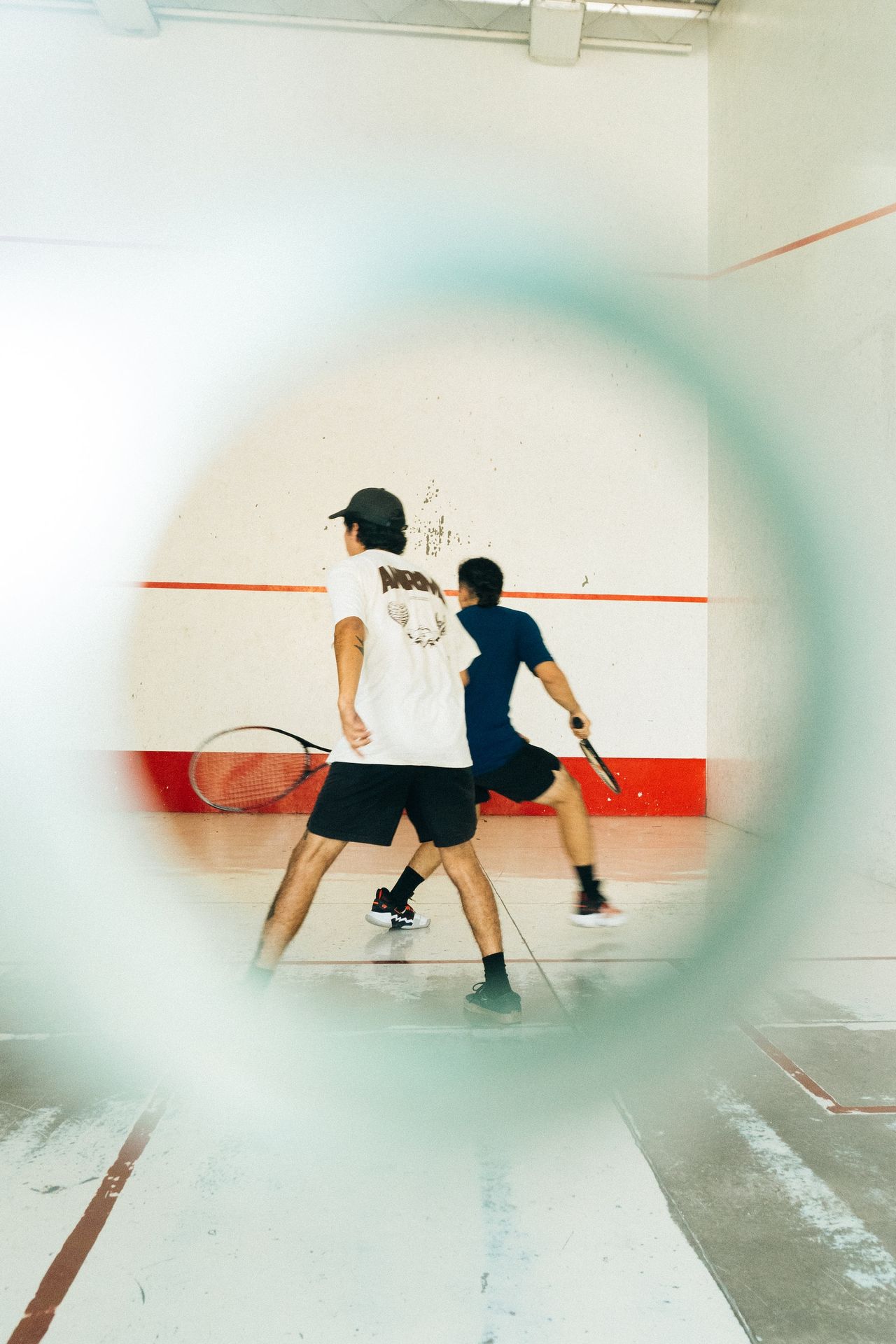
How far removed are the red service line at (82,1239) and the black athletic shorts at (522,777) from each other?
156 centimetres

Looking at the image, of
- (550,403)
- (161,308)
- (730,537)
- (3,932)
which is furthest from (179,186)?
(3,932)

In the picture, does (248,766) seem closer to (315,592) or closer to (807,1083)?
(315,592)

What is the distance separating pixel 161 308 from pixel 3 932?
4.40 meters

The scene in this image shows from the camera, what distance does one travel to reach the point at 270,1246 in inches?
60.4

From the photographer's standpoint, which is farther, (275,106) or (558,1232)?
(275,106)

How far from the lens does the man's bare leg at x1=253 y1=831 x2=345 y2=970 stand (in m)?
2.44

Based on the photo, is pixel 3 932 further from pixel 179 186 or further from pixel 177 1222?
pixel 179 186

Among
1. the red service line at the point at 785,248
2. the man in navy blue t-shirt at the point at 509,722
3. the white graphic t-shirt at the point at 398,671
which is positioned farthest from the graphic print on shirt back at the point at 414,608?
the red service line at the point at 785,248

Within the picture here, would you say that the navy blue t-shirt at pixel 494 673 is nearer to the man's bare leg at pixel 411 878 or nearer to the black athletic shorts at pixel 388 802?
the man's bare leg at pixel 411 878

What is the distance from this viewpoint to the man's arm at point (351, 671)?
2.29 meters

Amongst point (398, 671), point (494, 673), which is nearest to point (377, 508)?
point (398, 671)

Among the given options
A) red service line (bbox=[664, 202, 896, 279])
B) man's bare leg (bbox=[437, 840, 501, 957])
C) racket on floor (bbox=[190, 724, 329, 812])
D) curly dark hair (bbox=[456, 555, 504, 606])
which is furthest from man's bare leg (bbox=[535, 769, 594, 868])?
racket on floor (bbox=[190, 724, 329, 812])

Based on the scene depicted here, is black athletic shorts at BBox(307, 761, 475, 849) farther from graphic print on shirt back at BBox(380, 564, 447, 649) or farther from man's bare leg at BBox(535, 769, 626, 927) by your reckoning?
man's bare leg at BBox(535, 769, 626, 927)

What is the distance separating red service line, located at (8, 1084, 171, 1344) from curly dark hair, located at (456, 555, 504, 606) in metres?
1.89
